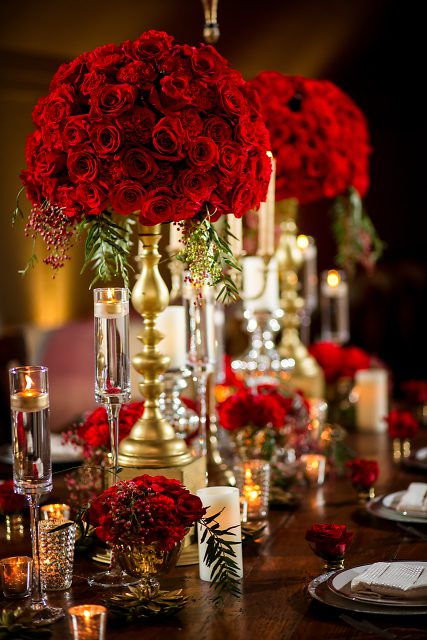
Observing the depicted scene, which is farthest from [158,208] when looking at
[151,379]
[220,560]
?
[220,560]

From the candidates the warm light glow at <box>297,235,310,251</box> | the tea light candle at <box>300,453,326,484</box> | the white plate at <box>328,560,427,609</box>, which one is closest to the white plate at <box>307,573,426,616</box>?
the white plate at <box>328,560,427,609</box>

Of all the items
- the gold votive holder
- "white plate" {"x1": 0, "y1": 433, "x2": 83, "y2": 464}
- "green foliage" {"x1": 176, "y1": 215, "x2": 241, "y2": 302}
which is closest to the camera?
"green foliage" {"x1": 176, "y1": 215, "x2": 241, "y2": 302}

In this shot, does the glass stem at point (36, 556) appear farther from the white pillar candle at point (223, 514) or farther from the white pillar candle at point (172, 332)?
the white pillar candle at point (172, 332)

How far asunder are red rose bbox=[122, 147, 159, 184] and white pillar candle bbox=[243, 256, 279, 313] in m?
1.01

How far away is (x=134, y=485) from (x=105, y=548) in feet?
1.19

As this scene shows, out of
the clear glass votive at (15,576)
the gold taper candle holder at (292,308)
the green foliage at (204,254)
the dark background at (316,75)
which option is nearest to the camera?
the clear glass votive at (15,576)

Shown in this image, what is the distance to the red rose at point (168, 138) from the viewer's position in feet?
6.29

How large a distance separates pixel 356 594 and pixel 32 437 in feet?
1.99

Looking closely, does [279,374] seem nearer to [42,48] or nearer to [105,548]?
[105,548]

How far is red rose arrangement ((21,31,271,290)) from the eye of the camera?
193cm

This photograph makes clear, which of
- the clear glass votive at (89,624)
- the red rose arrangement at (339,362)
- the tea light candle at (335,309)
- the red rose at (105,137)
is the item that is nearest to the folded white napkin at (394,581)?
the clear glass votive at (89,624)

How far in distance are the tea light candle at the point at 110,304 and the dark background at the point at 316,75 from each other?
2.92 m

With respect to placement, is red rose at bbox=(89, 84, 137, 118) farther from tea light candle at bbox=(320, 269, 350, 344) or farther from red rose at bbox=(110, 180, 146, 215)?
tea light candle at bbox=(320, 269, 350, 344)

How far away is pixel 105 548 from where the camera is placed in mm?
2020
